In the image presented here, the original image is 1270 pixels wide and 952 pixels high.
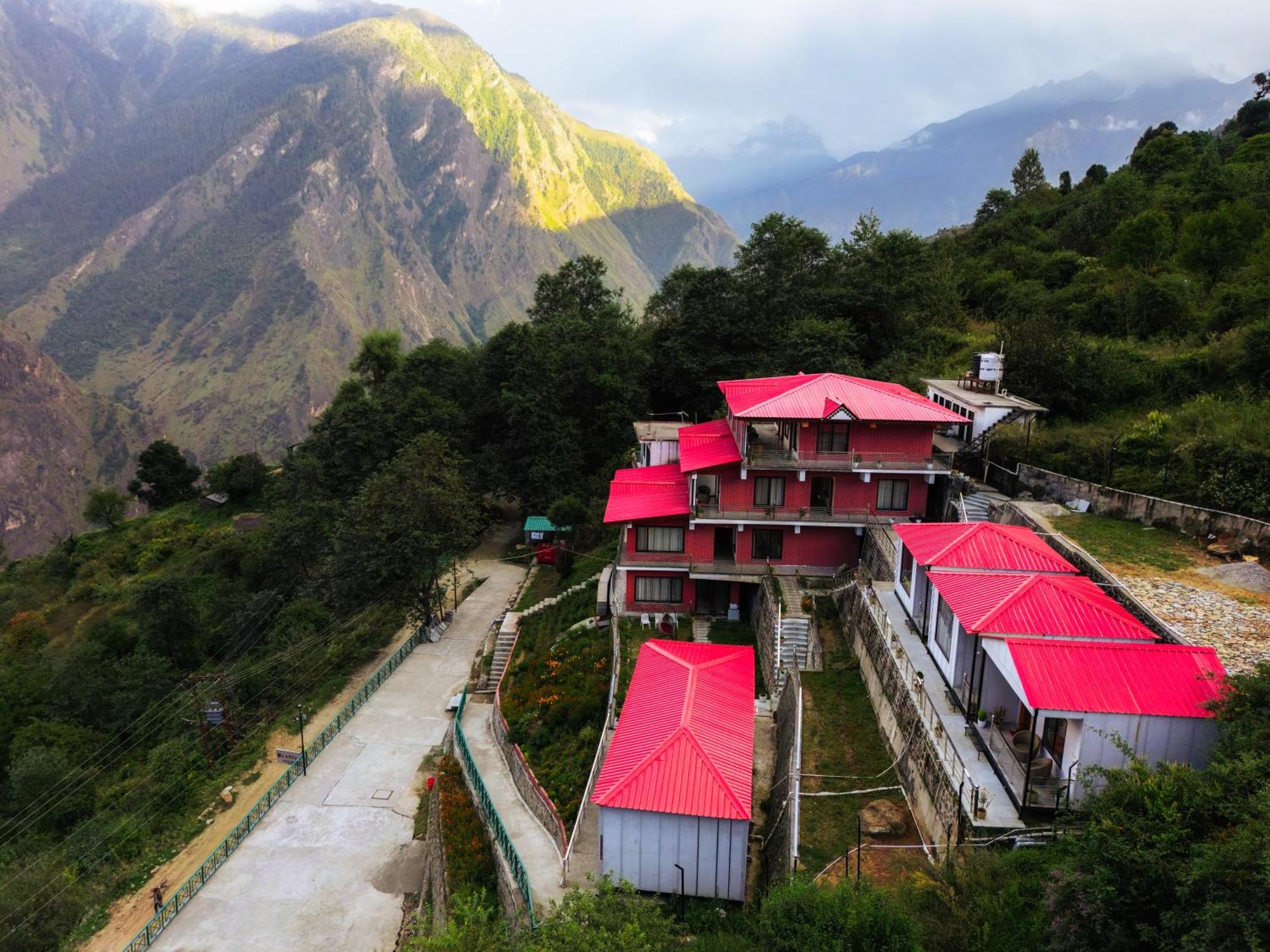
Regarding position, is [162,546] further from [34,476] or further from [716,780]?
[34,476]

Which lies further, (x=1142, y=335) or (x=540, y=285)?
(x=540, y=285)

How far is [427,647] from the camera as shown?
32.7 m

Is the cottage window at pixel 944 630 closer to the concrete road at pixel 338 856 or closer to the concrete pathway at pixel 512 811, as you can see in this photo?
the concrete pathway at pixel 512 811

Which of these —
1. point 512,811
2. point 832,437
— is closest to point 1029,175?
point 832,437

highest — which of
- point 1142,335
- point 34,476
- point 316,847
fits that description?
point 1142,335

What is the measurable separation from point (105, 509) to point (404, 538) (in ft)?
198

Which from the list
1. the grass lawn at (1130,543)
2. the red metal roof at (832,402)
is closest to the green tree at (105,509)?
the red metal roof at (832,402)

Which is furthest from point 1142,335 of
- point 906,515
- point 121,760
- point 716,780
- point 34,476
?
point 34,476

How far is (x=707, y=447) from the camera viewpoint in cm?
2902

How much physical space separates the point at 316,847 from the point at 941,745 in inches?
671

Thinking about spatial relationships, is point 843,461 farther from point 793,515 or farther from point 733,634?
point 733,634

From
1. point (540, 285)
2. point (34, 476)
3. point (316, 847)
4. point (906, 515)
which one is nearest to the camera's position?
point (316, 847)

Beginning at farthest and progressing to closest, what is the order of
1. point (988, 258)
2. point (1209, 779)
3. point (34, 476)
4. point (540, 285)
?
point (34, 476) < point (540, 285) < point (988, 258) < point (1209, 779)

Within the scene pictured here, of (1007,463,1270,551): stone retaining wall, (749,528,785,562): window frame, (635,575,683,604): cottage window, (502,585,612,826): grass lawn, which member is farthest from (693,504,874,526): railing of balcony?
(502,585,612,826): grass lawn
